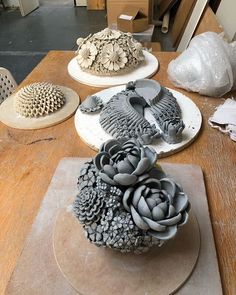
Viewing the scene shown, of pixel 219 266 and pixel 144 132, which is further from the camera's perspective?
pixel 144 132

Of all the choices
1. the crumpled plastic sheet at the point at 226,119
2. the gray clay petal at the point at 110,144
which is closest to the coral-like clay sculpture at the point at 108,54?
the crumpled plastic sheet at the point at 226,119

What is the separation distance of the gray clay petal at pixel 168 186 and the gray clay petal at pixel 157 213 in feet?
0.13

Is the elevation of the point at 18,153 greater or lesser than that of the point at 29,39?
greater

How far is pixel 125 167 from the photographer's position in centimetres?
43

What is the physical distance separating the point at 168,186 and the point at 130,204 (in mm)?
69

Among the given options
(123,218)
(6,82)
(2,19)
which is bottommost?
(2,19)

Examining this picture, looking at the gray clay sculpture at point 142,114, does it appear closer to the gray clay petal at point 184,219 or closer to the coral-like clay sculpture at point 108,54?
the coral-like clay sculpture at point 108,54

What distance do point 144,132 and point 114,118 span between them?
0.31ft

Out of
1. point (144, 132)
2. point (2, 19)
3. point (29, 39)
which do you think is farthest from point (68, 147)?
point (2, 19)

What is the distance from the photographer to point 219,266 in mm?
478

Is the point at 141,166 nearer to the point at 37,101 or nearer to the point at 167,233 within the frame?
the point at 167,233

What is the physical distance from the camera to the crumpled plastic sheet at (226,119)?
2.41ft

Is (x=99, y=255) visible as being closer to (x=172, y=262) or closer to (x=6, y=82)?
(x=172, y=262)

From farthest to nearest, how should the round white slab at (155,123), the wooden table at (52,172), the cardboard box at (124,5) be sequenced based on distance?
the cardboard box at (124,5)
the round white slab at (155,123)
the wooden table at (52,172)
